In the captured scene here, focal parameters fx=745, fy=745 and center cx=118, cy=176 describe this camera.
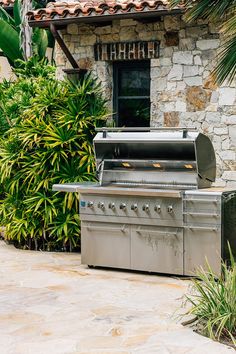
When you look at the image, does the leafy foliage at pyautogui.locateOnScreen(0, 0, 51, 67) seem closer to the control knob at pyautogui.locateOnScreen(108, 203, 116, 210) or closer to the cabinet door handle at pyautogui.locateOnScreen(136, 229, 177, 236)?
the control knob at pyautogui.locateOnScreen(108, 203, 116, 210)

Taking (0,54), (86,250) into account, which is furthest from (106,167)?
(0,54)

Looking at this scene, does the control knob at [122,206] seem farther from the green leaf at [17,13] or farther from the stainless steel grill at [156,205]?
the green leaf at [17,13]

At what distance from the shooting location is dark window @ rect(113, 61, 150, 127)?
39.4 ft

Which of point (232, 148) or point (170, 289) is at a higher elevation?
point (232, 148)

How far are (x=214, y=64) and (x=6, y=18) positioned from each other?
8.48m

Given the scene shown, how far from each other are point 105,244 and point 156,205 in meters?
0.98

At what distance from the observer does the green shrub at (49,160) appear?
37.2 ft

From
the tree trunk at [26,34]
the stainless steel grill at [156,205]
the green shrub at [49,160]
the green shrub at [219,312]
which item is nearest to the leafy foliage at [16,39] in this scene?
the tree trunk at [26,34]

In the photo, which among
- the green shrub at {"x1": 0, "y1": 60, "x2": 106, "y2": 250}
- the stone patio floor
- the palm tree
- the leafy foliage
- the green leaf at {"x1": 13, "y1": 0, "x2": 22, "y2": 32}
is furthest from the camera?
the green leaf at {"x1": 13, "y1": 0, "x2": 22, "y2": 32}

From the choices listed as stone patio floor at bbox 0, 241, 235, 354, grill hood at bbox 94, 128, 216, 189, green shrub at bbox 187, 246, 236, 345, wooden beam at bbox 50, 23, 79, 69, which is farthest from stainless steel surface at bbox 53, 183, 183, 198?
wooden beam at bbox 50, 23, 79, 69

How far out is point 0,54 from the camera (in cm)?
1742

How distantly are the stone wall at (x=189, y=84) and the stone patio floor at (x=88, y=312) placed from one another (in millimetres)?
2631

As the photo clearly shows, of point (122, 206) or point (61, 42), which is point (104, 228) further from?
point (61, 42)

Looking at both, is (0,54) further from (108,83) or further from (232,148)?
(232,148)
